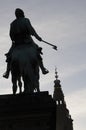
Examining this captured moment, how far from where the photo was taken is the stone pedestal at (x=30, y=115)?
13031 millimetres

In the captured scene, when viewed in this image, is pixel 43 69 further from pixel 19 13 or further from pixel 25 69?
pixel 19 13

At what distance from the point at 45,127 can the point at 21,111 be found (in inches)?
34.8

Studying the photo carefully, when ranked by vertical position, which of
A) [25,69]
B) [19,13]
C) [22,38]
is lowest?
[25,69]

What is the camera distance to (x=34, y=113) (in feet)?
42.9

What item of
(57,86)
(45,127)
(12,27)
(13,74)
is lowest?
(45,127)

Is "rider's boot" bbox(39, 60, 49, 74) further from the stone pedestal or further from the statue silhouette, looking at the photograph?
the stone pedestal

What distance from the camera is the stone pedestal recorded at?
1303 cm

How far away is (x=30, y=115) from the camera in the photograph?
13.1 m

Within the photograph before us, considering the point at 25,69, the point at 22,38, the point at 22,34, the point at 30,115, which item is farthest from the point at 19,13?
the point at 30,115

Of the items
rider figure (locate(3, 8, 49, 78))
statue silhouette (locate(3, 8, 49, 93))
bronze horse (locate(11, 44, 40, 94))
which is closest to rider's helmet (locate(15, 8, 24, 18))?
statue silhouette (locate(3, 8, 49, 93))

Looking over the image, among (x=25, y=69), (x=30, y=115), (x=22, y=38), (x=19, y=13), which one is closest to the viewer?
(x=30, y=115)

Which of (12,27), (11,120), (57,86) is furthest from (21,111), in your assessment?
(57,86)

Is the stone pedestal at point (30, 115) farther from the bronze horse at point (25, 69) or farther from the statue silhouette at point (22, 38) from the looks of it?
the statue silhouette at point (22, 38)

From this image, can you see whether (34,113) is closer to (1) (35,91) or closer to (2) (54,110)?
(2) (54,110)
